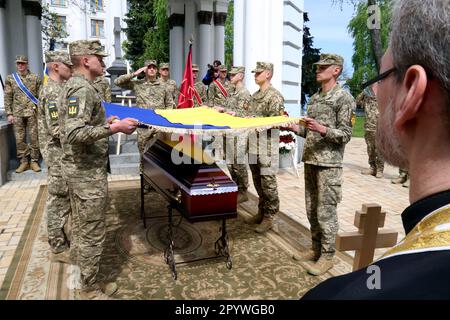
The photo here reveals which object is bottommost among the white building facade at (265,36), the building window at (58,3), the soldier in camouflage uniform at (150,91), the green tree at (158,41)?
the soldier in camouflage uniform at (150,91)

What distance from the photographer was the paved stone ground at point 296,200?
4.80 m

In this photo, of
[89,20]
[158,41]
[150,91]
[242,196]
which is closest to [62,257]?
[242,196]

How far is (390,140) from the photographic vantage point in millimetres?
843

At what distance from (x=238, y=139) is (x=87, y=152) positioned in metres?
3.08

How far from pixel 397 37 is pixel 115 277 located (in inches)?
143

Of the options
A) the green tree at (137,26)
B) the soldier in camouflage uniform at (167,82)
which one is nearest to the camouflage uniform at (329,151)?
the soldier in camouflage uniform at (167,82)

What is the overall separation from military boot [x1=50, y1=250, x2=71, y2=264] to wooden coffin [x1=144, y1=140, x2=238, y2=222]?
1.33 m

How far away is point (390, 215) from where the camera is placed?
5.73 m

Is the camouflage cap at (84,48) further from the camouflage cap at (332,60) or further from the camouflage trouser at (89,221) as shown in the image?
the camouflage cap at (332,60)

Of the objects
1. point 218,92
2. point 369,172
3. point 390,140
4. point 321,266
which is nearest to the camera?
point 390,140

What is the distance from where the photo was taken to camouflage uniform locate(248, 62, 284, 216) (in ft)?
15.9

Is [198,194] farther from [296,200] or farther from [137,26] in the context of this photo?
[137,26]

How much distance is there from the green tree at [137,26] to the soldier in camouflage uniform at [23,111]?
2235 centimetres
